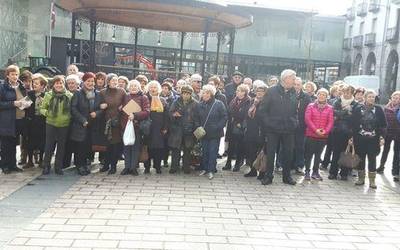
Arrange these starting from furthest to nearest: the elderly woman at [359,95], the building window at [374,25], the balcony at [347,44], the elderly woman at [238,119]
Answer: the balcony at [347,44] < the building window at [374,25] < the elderly woman at [238,119] < the elderly woman at [359,95]

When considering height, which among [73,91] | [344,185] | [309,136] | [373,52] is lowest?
[344,185]

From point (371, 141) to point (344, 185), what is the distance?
0.93 m

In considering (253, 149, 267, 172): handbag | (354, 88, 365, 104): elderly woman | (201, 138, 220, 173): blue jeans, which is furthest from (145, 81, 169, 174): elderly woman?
(354, 88, 365, 104): elderly woman

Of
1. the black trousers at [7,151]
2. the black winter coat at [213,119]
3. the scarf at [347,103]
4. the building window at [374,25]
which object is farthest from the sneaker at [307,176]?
the building window at [374,25]

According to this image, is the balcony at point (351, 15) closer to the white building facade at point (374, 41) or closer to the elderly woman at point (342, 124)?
the white building facade at point (374, 41)

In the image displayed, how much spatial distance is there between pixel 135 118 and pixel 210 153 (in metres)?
1.53

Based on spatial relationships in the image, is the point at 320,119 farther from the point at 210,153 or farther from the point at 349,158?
the point at 210,153

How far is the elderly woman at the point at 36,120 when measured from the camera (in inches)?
325

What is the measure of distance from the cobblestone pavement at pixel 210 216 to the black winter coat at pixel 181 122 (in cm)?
68

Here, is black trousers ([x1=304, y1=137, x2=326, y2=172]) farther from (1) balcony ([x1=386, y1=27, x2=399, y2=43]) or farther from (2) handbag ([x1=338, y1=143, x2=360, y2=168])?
(1) balcony ([x1=386, y1=27, x2=399, y2=43])

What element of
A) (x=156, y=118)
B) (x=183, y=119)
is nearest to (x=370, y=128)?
(x=183, y=119)

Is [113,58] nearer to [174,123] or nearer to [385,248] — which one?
[174,123]

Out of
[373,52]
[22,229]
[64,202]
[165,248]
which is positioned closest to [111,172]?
[64,202]

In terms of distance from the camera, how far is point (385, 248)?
522 cm
